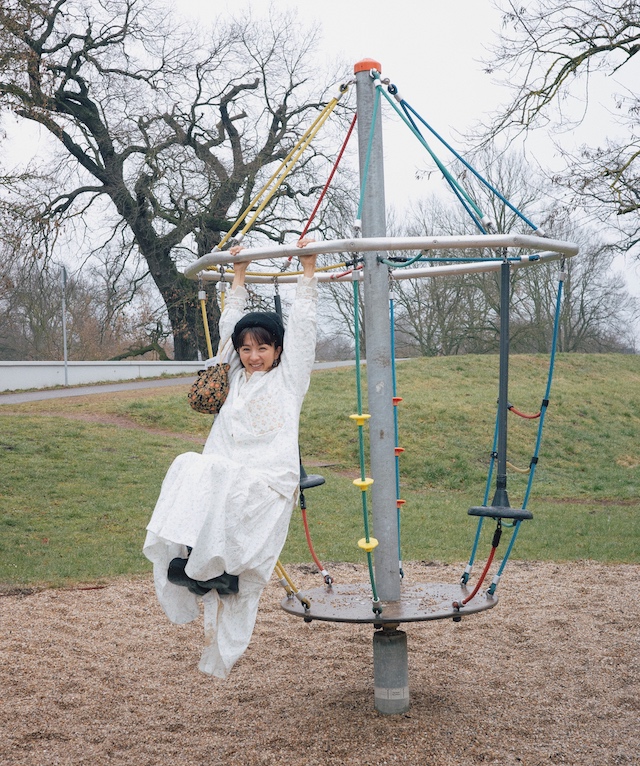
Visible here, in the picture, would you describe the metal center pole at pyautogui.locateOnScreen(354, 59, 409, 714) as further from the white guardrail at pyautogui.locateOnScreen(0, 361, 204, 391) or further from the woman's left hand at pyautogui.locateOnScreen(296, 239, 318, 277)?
the white guardrail at pyautogui.locateOnScreen(0, 361, 204, 391)

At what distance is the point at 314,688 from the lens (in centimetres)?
455

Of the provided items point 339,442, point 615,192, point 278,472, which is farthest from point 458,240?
point 339,442

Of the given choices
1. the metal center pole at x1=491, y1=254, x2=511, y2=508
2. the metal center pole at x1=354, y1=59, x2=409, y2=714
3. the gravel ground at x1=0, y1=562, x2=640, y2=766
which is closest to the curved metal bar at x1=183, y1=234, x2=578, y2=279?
the metal center pole at x1=491, y1=254, x2=511, y2=508

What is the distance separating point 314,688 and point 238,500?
1825mm

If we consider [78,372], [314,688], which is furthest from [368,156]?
[78,372]

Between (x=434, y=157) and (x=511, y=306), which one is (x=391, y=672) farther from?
(x=511, y=306)

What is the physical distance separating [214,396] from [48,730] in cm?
179

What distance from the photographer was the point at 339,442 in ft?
48.8

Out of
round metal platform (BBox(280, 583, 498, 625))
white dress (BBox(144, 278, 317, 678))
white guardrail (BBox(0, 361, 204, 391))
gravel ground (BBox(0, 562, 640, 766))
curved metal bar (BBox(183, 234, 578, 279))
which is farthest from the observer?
white guardrail (BBox(0, 361, 204, 391))

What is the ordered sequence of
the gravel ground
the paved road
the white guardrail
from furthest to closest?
the white guardrail → the paved road → the gravel ground

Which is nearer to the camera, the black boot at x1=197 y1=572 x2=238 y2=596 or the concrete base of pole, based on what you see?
the black boot at x1=197 y1=572 x2=238 y2=596

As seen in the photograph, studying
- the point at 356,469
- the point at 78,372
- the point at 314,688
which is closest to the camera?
the point at 314,688

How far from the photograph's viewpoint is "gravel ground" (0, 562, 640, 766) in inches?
146

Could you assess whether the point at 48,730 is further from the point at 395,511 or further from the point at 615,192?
the point at 615,192
